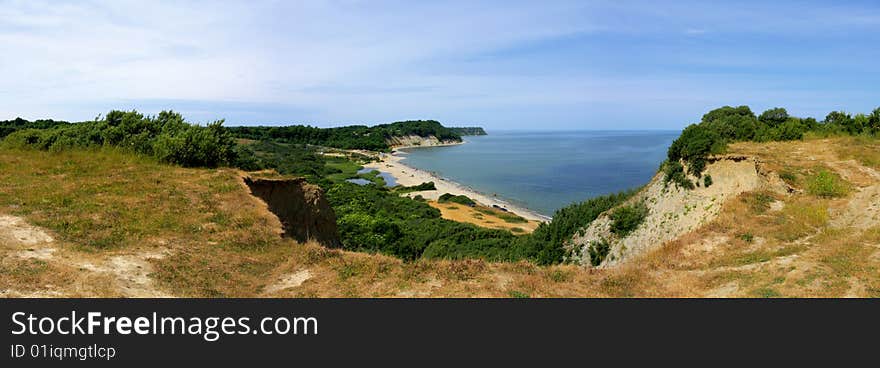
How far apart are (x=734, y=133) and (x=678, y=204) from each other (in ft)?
40.8

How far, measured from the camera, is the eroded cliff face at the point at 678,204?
1830 cm

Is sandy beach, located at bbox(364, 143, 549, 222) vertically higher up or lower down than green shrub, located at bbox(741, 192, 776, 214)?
lower down

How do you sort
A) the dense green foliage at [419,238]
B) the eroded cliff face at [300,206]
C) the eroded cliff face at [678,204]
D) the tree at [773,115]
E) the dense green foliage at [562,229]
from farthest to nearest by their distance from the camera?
the tree at [773,115] < the dense green foliage at [419,238] < the dense green foliage at [562,229] < the eroded cliff face at [678,204] < the eroded cliff face at [300,206]

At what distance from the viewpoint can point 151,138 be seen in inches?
883

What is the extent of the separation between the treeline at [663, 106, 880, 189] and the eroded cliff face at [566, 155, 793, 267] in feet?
2.07

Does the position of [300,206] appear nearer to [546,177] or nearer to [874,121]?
[874,121]

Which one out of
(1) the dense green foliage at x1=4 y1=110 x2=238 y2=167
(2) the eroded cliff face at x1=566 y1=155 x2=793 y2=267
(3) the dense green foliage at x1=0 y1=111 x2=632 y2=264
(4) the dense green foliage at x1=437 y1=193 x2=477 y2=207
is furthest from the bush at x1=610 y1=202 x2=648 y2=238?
(4) the dense green foliage at x1=437 y1=193 x2=477 y2=207

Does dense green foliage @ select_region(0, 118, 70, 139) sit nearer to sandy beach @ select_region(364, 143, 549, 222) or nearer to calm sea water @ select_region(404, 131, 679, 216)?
sandy beach @ select_region(364, 143, 549, 222)

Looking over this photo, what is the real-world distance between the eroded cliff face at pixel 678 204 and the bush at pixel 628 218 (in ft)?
0.67

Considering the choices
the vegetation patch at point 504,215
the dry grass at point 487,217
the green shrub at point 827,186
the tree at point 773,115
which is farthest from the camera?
the vegetation patch at point 504,215

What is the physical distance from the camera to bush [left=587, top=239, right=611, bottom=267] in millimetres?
21781

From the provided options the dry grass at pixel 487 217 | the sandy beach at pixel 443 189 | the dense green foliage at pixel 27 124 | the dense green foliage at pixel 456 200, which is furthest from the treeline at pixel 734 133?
the dense green foliage at pixel 27 124

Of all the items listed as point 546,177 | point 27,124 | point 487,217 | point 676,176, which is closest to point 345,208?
point 487,217

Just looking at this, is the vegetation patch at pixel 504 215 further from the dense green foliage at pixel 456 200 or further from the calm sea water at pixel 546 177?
the calm sea water at pixel 546 177
